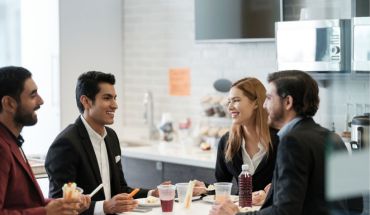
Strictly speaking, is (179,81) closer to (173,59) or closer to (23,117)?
(173,59)

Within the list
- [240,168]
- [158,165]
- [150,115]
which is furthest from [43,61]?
[240,168]

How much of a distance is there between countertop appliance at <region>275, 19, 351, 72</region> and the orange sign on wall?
1350 millimetres

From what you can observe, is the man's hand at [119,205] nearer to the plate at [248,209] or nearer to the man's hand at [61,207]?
the man's hand at [61,207]

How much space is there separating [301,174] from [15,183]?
1196mm

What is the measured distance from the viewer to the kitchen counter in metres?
5.62

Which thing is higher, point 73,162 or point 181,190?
point 73,162

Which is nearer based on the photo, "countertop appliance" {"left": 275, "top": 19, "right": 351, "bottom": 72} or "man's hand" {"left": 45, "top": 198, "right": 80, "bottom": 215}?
"man's hand" {"left": 45, "top": 198, "right": 80, "bottom": 215}

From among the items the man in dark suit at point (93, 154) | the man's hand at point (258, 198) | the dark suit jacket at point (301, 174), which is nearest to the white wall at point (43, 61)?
the man in dark suit at point (93, 154)

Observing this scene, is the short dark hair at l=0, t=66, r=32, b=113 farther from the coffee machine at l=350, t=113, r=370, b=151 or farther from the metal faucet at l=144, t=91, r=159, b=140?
the metal faucet at l=144, t=91, r=159, b=140

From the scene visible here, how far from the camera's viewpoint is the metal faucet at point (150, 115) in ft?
22.1

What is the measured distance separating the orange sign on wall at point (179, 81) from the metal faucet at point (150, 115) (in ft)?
0.76

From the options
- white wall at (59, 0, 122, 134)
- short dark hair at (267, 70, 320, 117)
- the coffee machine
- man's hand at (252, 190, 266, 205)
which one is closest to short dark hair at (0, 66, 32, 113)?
short dark hair at (267, 70, 320, 117)

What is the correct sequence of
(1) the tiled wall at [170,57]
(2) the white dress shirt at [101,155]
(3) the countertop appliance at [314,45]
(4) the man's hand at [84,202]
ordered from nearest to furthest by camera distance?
1. (4) the man's hand at [84,202]
2. (2) the white dress shirt at [101,155]
3. (3) the countertop appliance at [314,45]
4. (1) the tiled wall at [170,57]

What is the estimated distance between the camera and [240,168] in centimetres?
428
